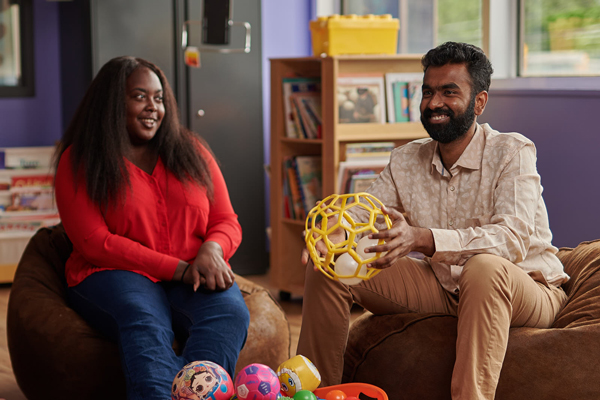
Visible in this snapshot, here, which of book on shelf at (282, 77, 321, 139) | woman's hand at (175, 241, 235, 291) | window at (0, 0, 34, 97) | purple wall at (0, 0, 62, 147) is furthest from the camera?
purple wall at (0, 0, 62, 147)

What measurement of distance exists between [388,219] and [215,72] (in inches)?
106

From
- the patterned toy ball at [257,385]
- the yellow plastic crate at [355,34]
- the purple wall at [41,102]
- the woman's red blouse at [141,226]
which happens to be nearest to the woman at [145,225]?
the woman's red blouse at [141,226]

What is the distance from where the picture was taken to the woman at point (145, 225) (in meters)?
2.15

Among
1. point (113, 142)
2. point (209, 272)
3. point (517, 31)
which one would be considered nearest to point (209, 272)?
point (209, 272)

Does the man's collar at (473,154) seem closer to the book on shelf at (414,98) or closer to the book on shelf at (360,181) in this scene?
the book on shelf at (360,181)

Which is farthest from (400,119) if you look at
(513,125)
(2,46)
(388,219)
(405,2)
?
(2,46)

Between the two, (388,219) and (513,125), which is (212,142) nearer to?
(513,125)

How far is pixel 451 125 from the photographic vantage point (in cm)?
214

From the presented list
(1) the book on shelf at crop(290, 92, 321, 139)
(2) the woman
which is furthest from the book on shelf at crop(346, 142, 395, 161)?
(2) the woman

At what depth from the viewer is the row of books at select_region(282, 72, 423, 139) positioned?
353cm

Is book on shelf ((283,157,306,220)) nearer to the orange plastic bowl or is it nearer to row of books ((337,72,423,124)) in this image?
row of books ((337,72,423,124))

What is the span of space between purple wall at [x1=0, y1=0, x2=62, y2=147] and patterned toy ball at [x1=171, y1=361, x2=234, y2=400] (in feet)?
11.5

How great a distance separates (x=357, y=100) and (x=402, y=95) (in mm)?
245

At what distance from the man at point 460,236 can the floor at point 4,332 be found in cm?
97
